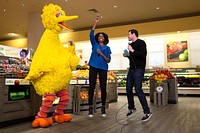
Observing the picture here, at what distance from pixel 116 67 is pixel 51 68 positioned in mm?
8062

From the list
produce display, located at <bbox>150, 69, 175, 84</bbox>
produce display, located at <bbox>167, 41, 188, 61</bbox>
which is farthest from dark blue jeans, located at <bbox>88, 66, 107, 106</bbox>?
produce display, located at <bbox>167, 41, 188, 61</bbox>

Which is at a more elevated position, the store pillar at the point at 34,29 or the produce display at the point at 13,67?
the store pillar at the point at 34,29

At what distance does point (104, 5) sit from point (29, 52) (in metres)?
4.64

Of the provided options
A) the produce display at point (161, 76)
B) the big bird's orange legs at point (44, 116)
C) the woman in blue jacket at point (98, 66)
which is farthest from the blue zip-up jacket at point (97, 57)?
the produce display at point (161, 76)

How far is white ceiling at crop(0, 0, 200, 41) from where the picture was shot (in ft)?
23.2

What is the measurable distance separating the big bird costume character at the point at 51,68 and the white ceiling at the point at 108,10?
15.0 ft

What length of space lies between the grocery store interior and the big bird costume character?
20 cm

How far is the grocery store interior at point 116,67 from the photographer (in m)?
2.70

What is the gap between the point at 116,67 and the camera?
1051 centimetres

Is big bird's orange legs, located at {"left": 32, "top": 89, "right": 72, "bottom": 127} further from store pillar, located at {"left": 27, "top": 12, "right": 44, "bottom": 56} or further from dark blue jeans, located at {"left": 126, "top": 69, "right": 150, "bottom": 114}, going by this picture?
store pillar, located at {"left": 27, "top": 12, "right": 44, "bottom": 56}

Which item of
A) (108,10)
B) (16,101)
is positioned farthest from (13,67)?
(108,10)

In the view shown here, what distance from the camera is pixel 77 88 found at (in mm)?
3689

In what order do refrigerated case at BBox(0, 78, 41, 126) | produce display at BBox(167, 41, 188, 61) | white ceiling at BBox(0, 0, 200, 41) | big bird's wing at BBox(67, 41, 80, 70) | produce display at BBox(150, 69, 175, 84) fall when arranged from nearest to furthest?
refrigerated case at BBox(0, 78, 41, 126)
big bird's wing at BBox(67, 41, 80, 70)
produce display at BBox(150, 69, 175, 84)
white ceiling at BBox(0, 0, 200, 41)
produce display at BBox(167, 41, 188, 61)

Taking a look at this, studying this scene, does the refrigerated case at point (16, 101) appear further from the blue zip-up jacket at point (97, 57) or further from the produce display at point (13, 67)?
the blue zip-up jacket at point (97, 57)
